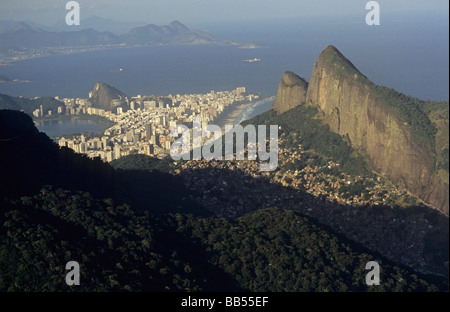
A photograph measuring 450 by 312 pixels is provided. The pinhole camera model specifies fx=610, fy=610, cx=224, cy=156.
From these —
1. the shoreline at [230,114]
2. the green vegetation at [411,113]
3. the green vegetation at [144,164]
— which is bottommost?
the shoreline at [230,114]

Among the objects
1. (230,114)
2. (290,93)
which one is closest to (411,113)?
(290,93)

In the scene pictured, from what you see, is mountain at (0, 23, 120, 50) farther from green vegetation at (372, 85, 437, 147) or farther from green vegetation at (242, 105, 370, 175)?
green vegetation at (372, 85, 437, 147)

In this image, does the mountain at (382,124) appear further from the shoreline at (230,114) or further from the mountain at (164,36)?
the mountain at (164,36)

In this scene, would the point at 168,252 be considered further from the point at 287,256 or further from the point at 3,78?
the point at 3,78

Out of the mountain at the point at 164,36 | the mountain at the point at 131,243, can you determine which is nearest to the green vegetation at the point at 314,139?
the mountain at the point at 131,243

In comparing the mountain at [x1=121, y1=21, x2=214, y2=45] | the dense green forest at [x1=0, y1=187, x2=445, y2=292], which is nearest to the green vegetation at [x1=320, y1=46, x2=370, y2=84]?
the dense green forest at [x1=0, y1=187, x2=445, y2=292]

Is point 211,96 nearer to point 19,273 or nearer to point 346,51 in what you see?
point 346,51

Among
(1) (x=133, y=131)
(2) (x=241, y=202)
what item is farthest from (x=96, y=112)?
(2) (x=241, y=202)
